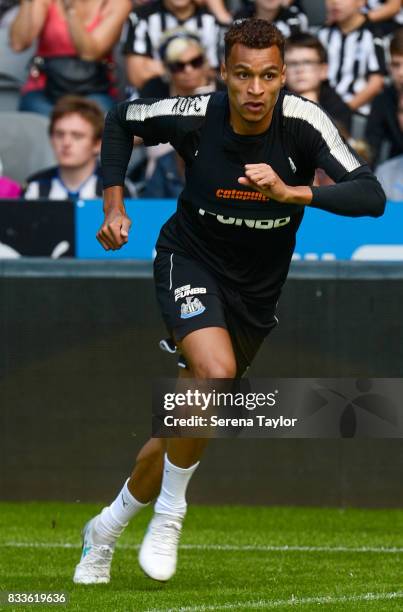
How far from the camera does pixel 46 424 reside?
26.3 ft

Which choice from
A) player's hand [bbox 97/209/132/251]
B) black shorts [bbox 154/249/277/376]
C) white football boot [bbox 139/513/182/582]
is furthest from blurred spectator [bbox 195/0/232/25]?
white football boot [bbox 139/513/182/582]

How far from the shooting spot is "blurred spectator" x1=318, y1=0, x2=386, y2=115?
1030 cm

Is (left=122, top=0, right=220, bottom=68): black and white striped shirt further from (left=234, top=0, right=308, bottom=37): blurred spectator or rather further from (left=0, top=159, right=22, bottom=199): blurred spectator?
(left=0, top=159, right=22, bottom=199): blurred spectator

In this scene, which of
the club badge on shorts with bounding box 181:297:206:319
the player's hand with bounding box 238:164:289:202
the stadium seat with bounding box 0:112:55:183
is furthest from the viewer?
the stadium seat with bounding box 0:112:55:183

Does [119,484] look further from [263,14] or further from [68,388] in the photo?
[263,14]

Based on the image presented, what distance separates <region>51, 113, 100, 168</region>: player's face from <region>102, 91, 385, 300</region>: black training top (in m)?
3.56

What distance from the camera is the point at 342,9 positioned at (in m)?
10.3

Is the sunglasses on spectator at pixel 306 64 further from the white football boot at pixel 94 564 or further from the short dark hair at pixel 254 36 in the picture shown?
the white football boot at pixel 94 564

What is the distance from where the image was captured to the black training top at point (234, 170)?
204 inches

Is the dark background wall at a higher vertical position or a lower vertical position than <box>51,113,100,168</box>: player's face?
lower

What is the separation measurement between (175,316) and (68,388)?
2.78 m

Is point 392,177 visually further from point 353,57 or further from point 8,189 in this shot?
point 8,189

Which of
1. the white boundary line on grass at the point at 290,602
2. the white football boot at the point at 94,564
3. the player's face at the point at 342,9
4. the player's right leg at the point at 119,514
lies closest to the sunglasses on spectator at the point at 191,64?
the player's face at the point at 342,9

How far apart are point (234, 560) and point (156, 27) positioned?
5.41m
